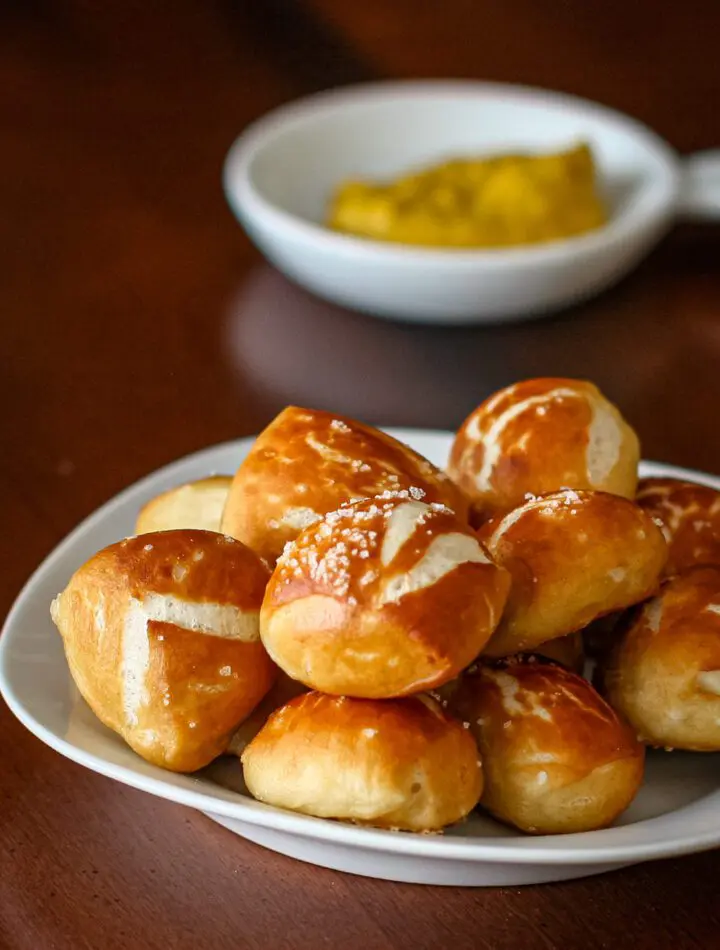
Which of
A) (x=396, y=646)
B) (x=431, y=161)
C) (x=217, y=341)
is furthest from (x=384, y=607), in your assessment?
(x=431, y=161)

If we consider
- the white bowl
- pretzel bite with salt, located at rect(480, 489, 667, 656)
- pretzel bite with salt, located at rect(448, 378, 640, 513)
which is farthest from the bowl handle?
pretzel bite with salt, located at rect(480, 489, 667, 656)

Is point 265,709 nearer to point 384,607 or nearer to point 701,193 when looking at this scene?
point 384,607

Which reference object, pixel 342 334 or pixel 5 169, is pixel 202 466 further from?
pixel 5 169

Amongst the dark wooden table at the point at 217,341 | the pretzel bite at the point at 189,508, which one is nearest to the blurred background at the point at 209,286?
the dark wooden table at the point at 217,341

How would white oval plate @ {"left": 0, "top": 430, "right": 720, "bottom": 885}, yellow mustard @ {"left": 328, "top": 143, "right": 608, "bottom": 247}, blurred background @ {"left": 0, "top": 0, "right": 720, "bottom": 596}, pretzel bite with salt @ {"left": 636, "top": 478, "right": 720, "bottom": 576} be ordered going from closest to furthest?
white oval plate @ {"left": 0, "top": 430, "right": 720, "bottom": 885}, pretzel bite with salt @ {"left": 636, "top": 478, "right": 720, "bottom": 576}, blurred background @ {"left": 0, "top": 0, "right": 720, "bottom": 596}, yellow mustard @ {"left": 328, "top": 143, "right": 608, "bottom": 247}

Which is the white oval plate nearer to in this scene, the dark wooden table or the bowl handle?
the dark wooden table

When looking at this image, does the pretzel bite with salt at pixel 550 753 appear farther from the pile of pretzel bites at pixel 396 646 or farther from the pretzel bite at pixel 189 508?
the pretzel bite at pixel 189 508

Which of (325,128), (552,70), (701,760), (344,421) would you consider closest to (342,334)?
(325,128)

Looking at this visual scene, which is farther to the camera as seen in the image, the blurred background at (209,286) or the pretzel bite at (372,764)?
the blurred background at (209,286)
